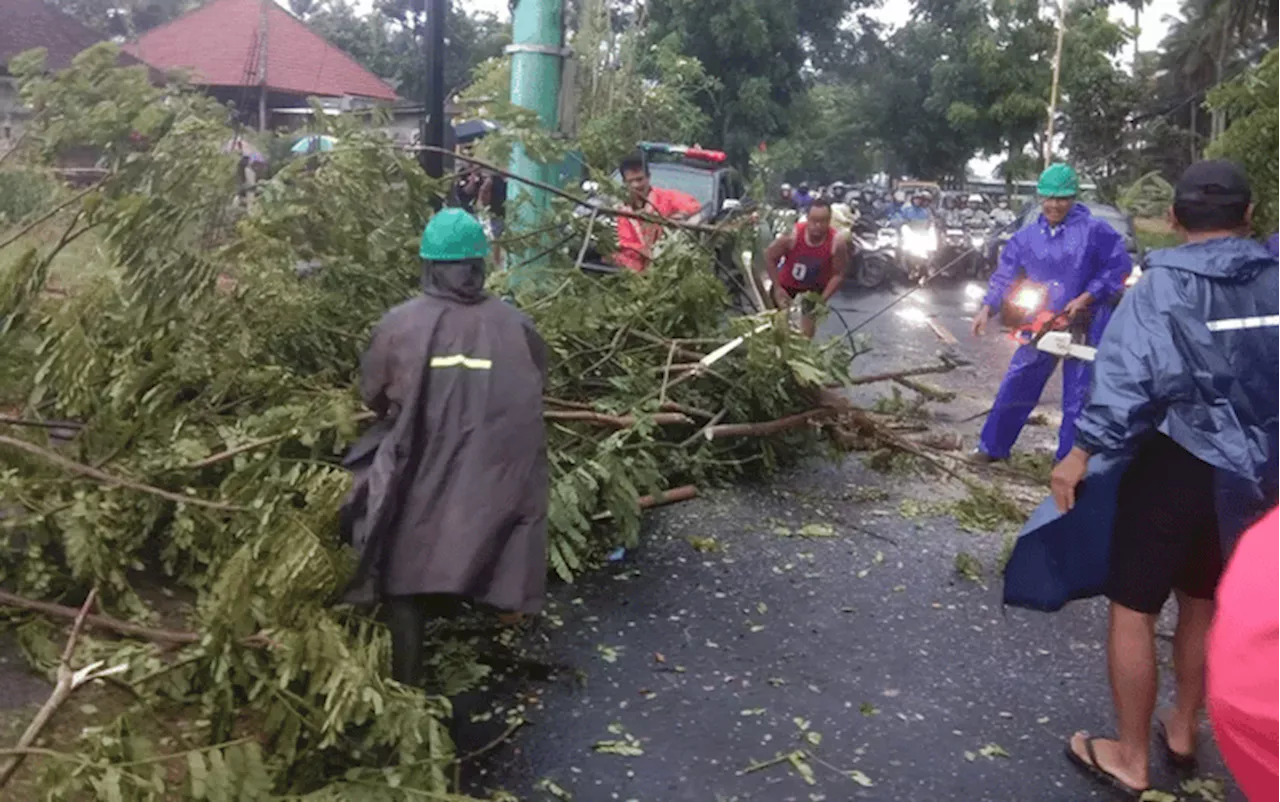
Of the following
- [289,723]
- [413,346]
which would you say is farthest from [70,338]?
[289,723]

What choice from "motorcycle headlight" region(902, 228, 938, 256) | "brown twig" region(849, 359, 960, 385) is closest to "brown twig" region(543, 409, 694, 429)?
"brown twig" region(849, 359, 960, 385)

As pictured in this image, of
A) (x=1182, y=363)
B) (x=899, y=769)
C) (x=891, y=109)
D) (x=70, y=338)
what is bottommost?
(x=899, y=769)

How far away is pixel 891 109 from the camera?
47812 mm

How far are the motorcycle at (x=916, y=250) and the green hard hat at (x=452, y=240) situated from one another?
20.5 meters

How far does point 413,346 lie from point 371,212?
197cm

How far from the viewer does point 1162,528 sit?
368cm

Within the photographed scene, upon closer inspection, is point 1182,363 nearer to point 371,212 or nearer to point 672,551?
point 672,551

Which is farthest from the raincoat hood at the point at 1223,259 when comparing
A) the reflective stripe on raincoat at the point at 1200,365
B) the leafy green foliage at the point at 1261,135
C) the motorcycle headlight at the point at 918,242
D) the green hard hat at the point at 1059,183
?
the motorcycle headlight at the point at 918,242

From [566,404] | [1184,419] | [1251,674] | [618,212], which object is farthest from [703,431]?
[1251,674]

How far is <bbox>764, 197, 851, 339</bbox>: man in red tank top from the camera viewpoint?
8.82 meters

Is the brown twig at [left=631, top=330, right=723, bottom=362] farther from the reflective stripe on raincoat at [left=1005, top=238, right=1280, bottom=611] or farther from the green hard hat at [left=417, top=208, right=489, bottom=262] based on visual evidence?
the reflective stripe on raincoat at [left=1005, top=238, right=1280, bottom=611]

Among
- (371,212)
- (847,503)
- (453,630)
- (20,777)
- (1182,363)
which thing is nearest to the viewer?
(20,777)

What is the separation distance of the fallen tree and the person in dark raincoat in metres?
0.15

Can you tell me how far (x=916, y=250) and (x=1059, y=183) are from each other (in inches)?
696
